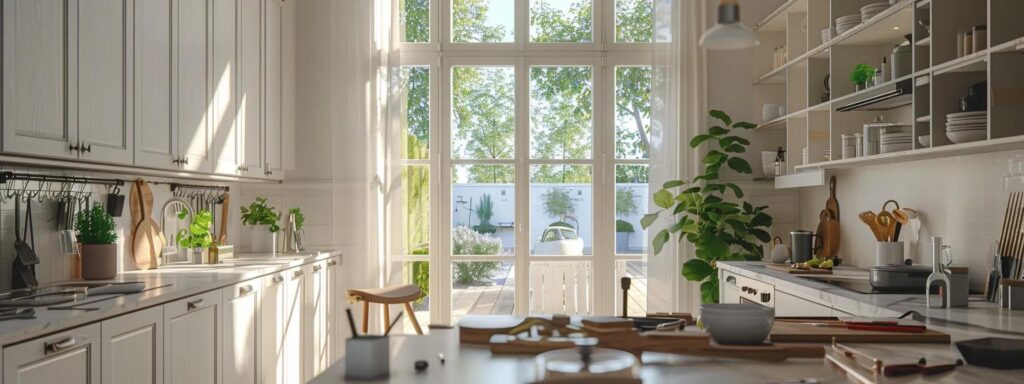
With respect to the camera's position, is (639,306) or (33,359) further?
(639,306)

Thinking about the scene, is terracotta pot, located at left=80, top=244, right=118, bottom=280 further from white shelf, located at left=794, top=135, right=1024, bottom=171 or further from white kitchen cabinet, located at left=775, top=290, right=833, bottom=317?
white shelf, located at left=794, top=135, right=1024, bottom=171

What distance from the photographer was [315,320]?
486cm

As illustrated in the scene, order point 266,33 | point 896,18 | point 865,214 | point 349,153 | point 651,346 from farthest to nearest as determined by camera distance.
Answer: point 349,153, point 266,33, point 865,214, point 896,18, point 651,346

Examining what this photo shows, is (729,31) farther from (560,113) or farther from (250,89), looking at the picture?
(560,113)

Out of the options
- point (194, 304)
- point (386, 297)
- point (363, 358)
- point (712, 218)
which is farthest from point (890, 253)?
point (194, 304)

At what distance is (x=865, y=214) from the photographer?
3943mm

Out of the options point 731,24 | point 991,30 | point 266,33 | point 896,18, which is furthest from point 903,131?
point 266,33

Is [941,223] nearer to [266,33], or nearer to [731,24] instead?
[731,24]

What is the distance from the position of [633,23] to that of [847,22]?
77.1 inches

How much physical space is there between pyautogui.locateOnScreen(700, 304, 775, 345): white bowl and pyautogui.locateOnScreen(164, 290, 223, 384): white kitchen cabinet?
82.7 inches

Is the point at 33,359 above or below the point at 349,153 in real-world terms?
below

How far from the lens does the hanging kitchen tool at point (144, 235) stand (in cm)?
387

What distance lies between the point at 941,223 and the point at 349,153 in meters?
3.60

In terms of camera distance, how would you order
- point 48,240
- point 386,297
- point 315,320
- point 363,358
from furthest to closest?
1. point 315,320
2. point 386,297
3. point 48,240
4. point 363,358
